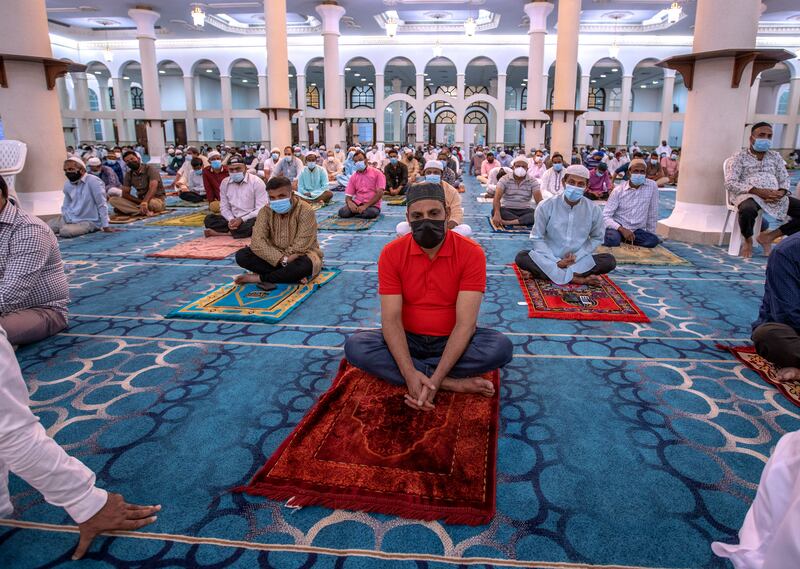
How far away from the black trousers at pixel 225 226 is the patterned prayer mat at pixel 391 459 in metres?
3.23

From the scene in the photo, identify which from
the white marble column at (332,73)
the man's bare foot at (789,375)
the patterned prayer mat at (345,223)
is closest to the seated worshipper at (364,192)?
the patterned prayer mat at (345,223)

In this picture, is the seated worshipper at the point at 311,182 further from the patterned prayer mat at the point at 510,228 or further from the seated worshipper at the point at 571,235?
the seated worshipper at the point at 571,235

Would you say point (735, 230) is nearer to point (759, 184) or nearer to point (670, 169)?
point (759, 184)

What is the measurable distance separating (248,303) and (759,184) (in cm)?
398

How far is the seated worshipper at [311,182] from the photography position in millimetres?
7152

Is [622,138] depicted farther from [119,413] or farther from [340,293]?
[119,413]

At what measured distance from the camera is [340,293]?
336cm

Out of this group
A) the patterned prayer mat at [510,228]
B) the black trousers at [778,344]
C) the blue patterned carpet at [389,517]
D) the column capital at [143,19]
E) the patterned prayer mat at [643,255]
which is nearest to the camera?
the blue patterned carpet at [389,517]

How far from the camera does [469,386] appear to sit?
1.92 meters

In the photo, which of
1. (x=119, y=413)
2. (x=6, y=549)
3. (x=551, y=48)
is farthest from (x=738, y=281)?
(x=551, y=48)

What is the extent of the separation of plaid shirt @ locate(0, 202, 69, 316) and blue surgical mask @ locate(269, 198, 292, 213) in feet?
4.10

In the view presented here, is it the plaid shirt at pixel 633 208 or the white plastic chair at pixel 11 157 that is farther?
the white plastic chair at pixel 11 157

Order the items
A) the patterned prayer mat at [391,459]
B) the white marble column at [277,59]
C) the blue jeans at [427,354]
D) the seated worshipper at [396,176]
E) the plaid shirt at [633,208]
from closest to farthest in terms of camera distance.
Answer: the patterned prayer mat at [391,459]
the blue jeans at [427,354]
the plaid shirt at [633,208]
the seated worshipper at [396,176]
the white marble column at [277,59]

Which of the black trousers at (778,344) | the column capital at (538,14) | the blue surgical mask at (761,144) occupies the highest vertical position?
the column capital at (538,14)
